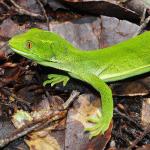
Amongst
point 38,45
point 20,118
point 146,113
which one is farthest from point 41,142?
point 146,113

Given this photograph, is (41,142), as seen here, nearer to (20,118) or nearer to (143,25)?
(20,118)

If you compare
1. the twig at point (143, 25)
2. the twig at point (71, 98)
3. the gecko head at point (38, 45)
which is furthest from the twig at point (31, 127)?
the twig at point (143, 25)

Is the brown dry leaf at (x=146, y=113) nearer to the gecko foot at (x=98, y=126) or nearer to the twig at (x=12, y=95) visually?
the gecko foot at (x=98, y=126)

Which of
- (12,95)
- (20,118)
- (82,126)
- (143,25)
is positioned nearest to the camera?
(82,126)

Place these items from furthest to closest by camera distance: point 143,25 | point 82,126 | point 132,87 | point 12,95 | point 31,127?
1. point 143,25
2. point 132,87
3. point 12,95
4. point 82,126
5. point 31,127

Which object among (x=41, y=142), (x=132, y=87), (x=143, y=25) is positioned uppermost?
(x=143, y=25)

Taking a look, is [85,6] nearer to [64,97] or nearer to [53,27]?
[53,27]

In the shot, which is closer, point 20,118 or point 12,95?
point 20,118

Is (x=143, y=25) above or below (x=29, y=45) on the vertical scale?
above
